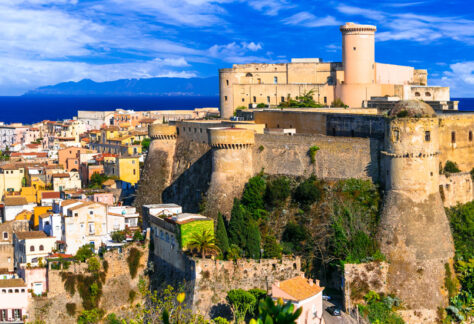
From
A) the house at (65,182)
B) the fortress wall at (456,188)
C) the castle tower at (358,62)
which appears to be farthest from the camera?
the house at (65,182)

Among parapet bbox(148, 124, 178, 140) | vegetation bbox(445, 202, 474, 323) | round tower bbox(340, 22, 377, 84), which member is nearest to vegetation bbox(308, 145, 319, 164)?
vegetation bbox(445, 202, 474, 323)

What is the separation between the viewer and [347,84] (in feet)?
174

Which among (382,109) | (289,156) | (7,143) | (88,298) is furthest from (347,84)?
(7,143)

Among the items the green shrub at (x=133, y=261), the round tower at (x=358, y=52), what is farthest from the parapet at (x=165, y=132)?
the round tower at (x=358, y=52)

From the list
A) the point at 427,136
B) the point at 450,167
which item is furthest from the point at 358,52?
the point at 427,136

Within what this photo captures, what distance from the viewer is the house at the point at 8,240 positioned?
141 ft

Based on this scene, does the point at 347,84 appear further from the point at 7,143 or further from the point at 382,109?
the point at 7,143

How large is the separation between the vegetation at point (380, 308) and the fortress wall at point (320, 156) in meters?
5.72

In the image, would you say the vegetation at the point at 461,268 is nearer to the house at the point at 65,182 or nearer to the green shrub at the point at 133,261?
the green shrub at the point at 133,261

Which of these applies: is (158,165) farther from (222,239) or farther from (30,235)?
(222,239)

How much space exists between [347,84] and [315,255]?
68.6 ft

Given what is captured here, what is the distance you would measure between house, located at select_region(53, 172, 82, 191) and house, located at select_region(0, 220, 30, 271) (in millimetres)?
12295

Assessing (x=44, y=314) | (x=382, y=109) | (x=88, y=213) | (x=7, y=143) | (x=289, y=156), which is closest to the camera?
(x=44, y=314)

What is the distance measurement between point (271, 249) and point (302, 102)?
2072 cm
